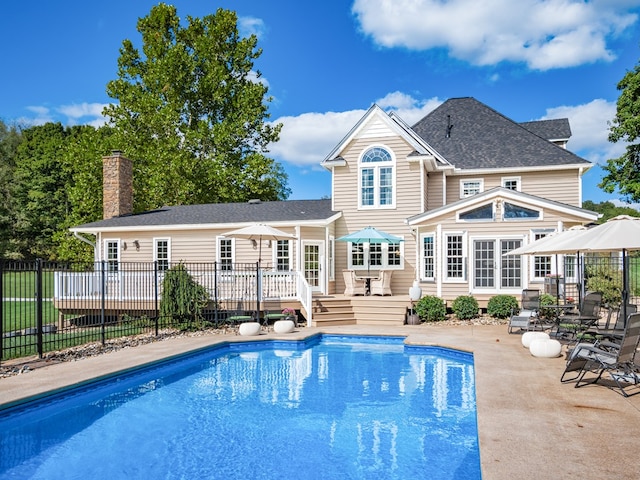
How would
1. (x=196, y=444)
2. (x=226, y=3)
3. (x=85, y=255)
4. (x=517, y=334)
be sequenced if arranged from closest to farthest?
(x=196, y=444)
(x=517, y=334)
(x=85, y=255)
(x=226, y=3)

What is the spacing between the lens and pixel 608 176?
28.2 meters

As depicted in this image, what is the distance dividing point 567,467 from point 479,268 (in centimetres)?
1351

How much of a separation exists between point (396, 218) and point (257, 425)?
1425cm

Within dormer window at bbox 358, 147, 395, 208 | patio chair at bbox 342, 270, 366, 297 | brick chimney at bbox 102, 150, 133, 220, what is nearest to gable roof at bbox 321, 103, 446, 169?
dormer window at bbox 358, 147, 395, 208

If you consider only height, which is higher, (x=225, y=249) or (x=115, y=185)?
(x=115, y=185)

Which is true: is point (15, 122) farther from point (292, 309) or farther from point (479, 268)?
point (479, 268)

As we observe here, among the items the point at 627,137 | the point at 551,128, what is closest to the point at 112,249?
the point at 551,128

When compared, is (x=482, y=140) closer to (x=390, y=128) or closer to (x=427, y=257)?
(x=390, y=128)

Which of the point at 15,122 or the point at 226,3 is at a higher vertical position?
the point at 226,3

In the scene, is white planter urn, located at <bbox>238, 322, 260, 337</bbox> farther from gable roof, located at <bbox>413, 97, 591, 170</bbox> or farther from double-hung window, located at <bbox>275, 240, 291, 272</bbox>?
gable roof, located at <bbox>413, 97, 591, 170</bbox>

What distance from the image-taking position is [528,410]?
6.94m

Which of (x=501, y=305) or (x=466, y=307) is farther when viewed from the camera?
(x=466, y=307)

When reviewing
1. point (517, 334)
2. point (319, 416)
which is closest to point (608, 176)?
point (517, 334)

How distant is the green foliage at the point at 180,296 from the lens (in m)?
15.8
